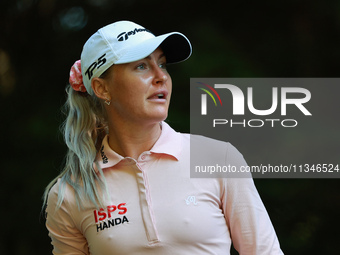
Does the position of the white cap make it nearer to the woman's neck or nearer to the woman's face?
the woman's face

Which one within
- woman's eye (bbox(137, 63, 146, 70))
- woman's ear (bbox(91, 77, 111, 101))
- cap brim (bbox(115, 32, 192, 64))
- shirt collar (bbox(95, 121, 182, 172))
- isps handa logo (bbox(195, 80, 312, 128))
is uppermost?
cap brim (bbox(115, 32, 192, 64))

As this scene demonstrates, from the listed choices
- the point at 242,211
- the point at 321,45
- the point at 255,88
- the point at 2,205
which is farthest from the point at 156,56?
the point at 2,205

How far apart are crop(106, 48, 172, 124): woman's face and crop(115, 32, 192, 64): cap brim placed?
0.11ft

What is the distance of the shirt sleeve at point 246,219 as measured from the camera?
186 centimetres

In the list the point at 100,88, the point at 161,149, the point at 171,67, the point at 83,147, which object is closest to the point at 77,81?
the point at 100,88

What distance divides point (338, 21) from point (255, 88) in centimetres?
56

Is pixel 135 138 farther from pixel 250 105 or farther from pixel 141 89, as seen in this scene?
pixel 250 105

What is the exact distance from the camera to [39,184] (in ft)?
10.7

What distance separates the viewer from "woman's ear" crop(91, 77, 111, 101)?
1.96m

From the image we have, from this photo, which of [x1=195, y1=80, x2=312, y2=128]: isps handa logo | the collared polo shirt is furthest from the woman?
[x1=195, y1=80, x2=312, y2=128]: isps handa logo

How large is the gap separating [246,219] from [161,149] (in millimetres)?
344

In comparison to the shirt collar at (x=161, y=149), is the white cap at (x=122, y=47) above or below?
above
